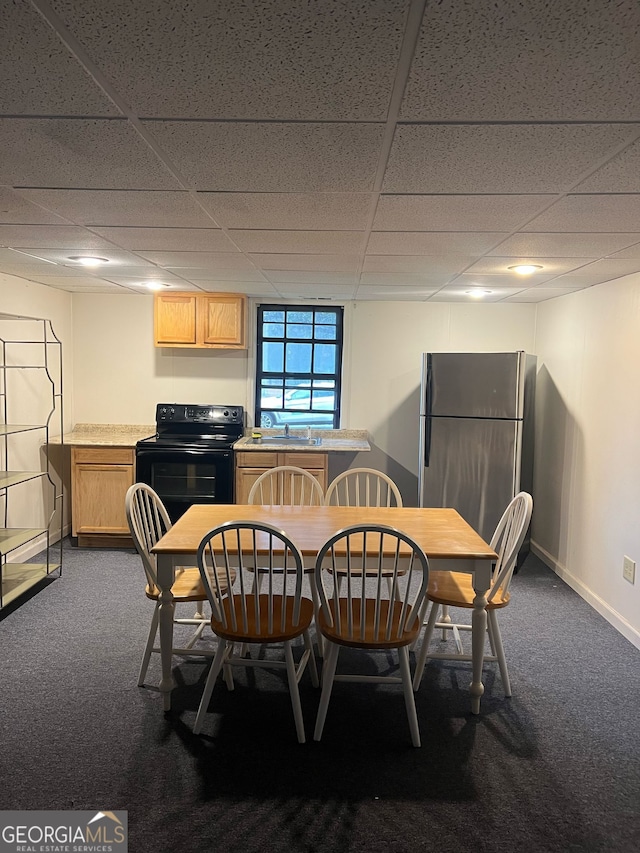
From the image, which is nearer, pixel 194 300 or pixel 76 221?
pixel 76 221

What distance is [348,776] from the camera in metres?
2.25

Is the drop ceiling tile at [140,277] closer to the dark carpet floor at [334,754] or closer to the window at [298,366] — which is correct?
the window at [298,366]

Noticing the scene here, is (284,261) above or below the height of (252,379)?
above

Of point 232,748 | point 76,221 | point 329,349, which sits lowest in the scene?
point 232,748

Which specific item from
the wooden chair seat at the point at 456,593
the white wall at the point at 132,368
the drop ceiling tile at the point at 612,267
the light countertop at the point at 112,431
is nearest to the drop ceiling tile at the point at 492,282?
the drop ceiling tile at the point at 612,267

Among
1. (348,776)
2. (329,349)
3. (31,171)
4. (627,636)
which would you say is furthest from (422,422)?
(31,171)

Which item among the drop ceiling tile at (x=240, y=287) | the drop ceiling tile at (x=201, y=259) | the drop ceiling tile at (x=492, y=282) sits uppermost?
the drop ceiling tile at (x=240, y=287)

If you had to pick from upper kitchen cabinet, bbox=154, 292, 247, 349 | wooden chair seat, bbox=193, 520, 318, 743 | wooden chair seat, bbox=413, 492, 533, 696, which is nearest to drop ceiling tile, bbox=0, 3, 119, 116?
wooden chair seat, bbox=193, 520, 318, 743

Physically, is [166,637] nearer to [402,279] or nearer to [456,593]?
[456,593]

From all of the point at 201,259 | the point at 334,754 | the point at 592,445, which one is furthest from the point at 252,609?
the point at 592,445

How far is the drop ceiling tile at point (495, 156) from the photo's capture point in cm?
148

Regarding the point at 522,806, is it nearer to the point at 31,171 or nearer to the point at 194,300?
the point at 31,171

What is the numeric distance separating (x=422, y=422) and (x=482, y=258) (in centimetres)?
176

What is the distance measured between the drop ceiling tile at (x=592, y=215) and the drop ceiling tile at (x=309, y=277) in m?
1.62
